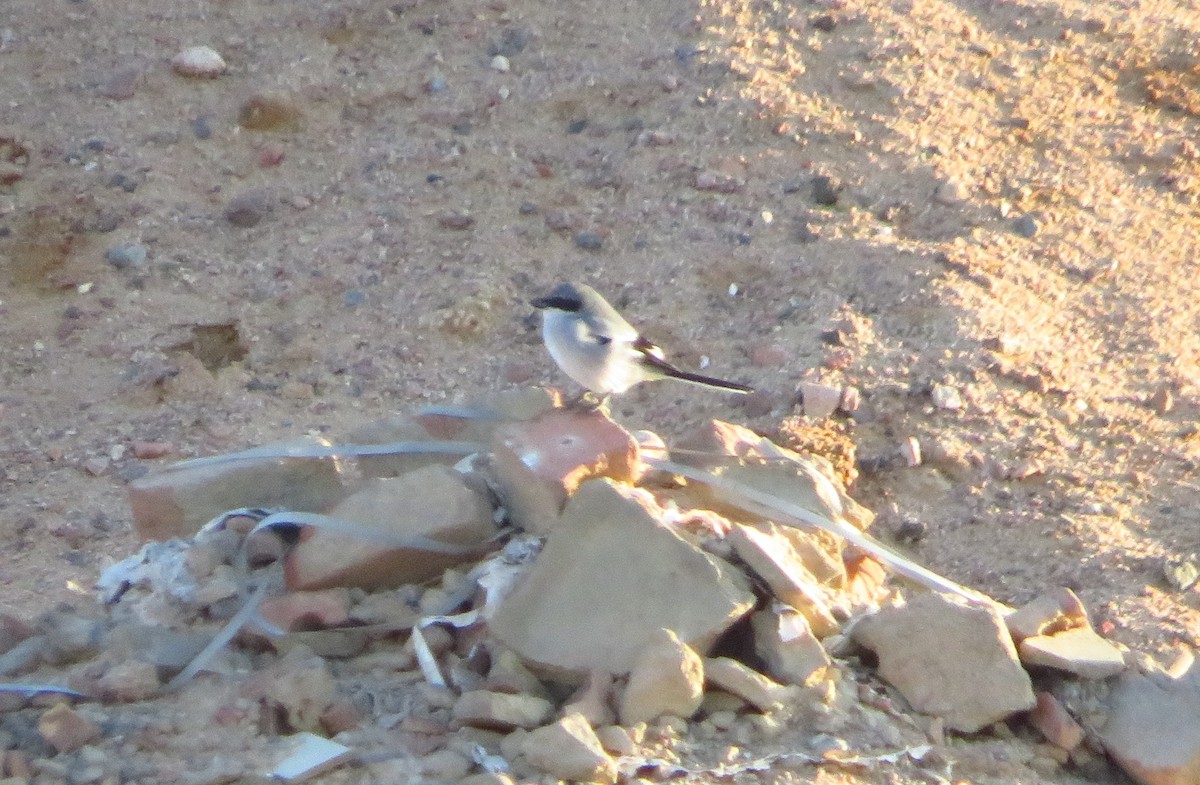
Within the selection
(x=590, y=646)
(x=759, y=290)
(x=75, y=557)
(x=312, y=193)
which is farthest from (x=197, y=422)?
(x=590, y=646)

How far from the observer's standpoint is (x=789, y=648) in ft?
12.6

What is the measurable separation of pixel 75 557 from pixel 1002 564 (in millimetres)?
3474

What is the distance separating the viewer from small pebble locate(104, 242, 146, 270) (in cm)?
745

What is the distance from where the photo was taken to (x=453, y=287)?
719 cm

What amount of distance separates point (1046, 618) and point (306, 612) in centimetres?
194

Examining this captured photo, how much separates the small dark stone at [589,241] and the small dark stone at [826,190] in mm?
1093

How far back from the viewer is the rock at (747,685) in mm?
3707

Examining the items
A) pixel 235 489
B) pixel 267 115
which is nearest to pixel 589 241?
pixel 267 115

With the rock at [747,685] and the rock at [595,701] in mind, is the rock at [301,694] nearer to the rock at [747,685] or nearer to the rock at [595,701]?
the rock at [595,701]

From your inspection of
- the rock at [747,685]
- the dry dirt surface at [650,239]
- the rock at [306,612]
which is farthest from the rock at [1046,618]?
the rock at [306,612]

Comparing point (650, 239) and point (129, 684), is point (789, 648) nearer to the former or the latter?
point (129, 684)

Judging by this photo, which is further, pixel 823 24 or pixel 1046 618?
pixel 823 24

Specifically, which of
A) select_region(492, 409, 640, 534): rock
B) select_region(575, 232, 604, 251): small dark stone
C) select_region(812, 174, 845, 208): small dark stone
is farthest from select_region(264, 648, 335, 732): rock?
select_region(812, 174, 845, 208): small dark stone

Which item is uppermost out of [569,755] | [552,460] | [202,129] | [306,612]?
[552,460]
